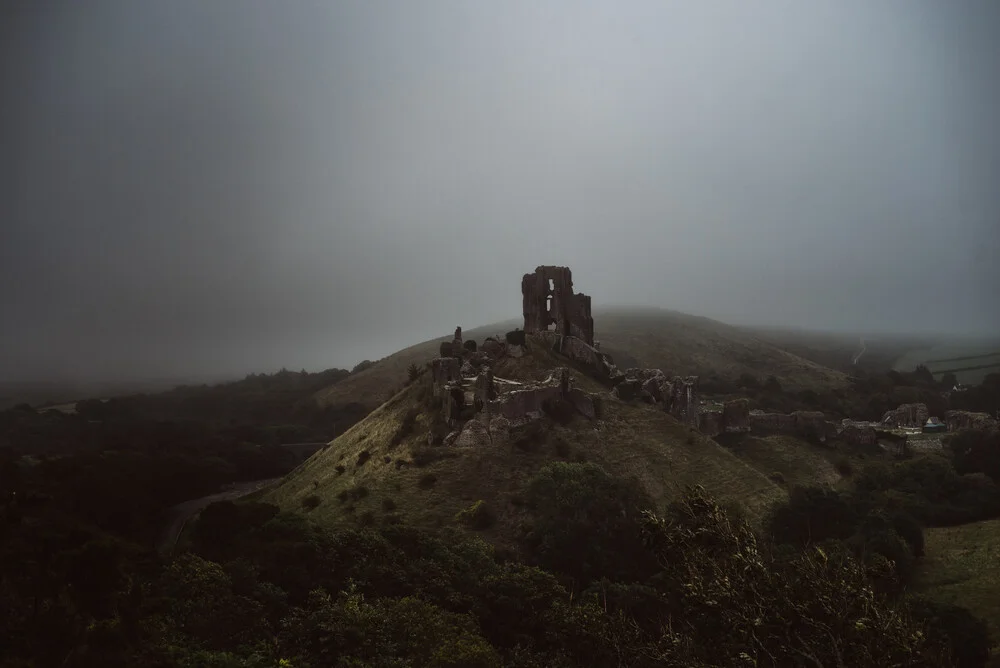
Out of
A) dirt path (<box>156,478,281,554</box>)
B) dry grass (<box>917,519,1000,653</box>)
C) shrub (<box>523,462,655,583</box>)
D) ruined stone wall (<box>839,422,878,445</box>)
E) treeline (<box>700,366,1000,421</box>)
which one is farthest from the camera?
treeline (<box>700,366,1000,421</box>)

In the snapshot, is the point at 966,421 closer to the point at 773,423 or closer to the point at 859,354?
the point at 773,423

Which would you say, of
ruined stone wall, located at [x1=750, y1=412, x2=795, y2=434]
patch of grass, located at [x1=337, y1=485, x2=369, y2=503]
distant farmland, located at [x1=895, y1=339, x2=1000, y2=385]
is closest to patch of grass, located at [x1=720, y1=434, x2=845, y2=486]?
ruined stone wall, located at [x1=750, y1=412, x2=795, y2=434]

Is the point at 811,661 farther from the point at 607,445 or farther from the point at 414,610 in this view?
the point at 607,445

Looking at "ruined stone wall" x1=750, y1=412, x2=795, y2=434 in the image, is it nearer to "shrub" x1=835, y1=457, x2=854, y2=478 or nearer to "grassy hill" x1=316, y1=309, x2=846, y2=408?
"shrub" x1=835, y1=457, x2=854, y2=478

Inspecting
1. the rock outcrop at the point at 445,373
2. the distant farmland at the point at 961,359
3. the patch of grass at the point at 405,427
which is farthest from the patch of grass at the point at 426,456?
the distant farmland at the point at 961,359

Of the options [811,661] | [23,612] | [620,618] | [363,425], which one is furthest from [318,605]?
[363,425]

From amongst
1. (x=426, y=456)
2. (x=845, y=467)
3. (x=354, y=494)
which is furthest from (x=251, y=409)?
(x=845, y=467)
